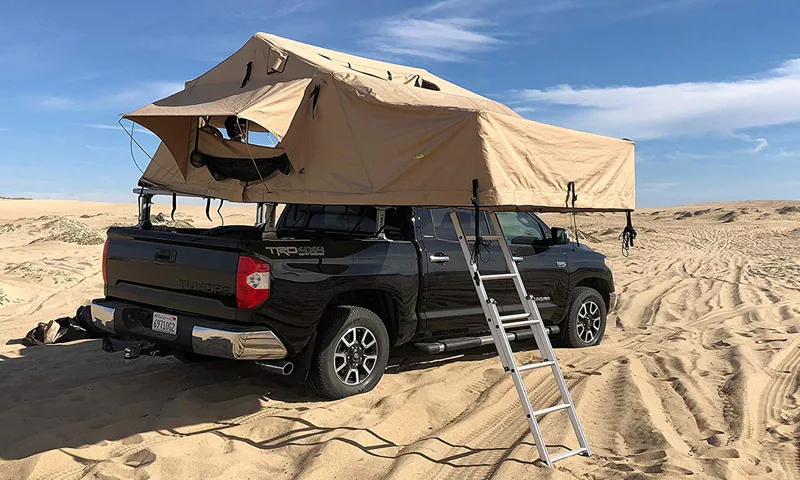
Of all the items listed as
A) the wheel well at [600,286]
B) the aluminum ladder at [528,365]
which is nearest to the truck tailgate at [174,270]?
the aluminum ladder at [528,365]

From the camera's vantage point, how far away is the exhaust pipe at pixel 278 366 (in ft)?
16.5

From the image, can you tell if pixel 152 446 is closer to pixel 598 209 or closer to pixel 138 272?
pixel 138 272

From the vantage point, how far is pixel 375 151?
4.78 meters

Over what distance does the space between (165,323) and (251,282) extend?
2.79 feet

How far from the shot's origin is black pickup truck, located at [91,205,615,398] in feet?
16.0

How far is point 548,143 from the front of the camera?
15.9 ft

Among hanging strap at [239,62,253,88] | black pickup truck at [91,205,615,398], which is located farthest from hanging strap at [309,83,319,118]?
black pickup truck at [91,205,615,398]

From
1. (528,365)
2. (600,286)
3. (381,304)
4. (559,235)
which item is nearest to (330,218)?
(381,304)

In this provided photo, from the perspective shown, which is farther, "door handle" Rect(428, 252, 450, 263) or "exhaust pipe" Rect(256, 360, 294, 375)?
"door handle" Rect(428, 252, 450, 263)

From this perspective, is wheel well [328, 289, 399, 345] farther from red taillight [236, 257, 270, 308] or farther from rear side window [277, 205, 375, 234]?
red taillight [236, 257, 270, 308]

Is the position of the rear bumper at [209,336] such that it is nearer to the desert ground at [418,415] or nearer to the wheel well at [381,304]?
the desert ground at [418,415]

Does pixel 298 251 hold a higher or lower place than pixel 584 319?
higher

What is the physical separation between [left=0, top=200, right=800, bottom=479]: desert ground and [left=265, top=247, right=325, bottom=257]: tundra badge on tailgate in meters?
1.21

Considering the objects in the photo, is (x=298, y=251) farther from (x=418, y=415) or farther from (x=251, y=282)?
(x=418, y=415)
